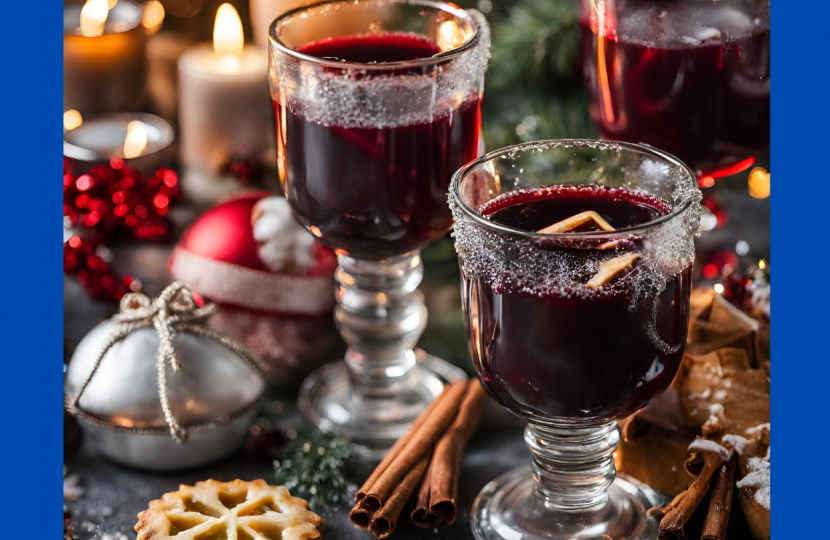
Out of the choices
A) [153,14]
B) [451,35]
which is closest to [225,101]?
[153,14]

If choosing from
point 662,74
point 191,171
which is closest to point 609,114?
point 662,74

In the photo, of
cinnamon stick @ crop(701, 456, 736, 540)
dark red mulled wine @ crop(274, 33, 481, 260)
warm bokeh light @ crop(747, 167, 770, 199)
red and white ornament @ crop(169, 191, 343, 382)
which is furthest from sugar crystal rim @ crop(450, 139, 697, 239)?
warm bokeh light @ crop(747, 167, 770, 199)

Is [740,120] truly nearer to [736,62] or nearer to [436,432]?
[736,62]

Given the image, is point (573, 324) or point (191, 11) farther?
point (191, 11)

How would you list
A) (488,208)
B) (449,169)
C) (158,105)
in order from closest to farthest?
(488,208), (449,169), (158,105)

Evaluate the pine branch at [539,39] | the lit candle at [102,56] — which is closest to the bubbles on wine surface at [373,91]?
the pine branch at [539,39]

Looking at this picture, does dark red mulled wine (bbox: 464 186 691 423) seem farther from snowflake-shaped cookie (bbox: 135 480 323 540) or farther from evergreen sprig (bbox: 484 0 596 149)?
evergreen sprig (bbox: 484 0 596 149)
